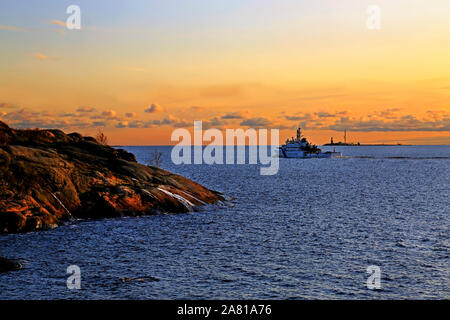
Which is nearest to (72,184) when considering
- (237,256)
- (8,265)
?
(8,265)

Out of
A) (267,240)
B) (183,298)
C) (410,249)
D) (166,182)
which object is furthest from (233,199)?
(183,298)

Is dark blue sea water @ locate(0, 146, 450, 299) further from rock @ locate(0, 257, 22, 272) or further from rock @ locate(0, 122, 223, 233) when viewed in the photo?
rock @ locate(0, 122, 223, 233)

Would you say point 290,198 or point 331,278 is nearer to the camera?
point 331,278

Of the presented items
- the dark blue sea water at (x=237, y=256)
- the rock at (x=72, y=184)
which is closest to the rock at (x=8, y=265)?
the dark blue sea water at (x=237, y=256)

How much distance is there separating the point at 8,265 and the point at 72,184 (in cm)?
1557

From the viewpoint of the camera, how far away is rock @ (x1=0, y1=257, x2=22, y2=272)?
21438 mm

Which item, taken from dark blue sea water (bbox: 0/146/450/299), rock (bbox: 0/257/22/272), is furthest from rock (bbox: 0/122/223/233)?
rock (bbox: 0/257/22/272)

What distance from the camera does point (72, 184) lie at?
36812mm

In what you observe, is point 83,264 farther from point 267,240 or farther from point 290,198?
point 290,198

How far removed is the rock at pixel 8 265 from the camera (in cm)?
2144

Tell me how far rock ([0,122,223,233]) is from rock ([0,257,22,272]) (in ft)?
27.3

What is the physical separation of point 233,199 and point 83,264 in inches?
1235

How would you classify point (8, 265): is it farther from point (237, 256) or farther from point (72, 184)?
point (72, 184)

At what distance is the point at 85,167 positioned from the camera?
40875mm
